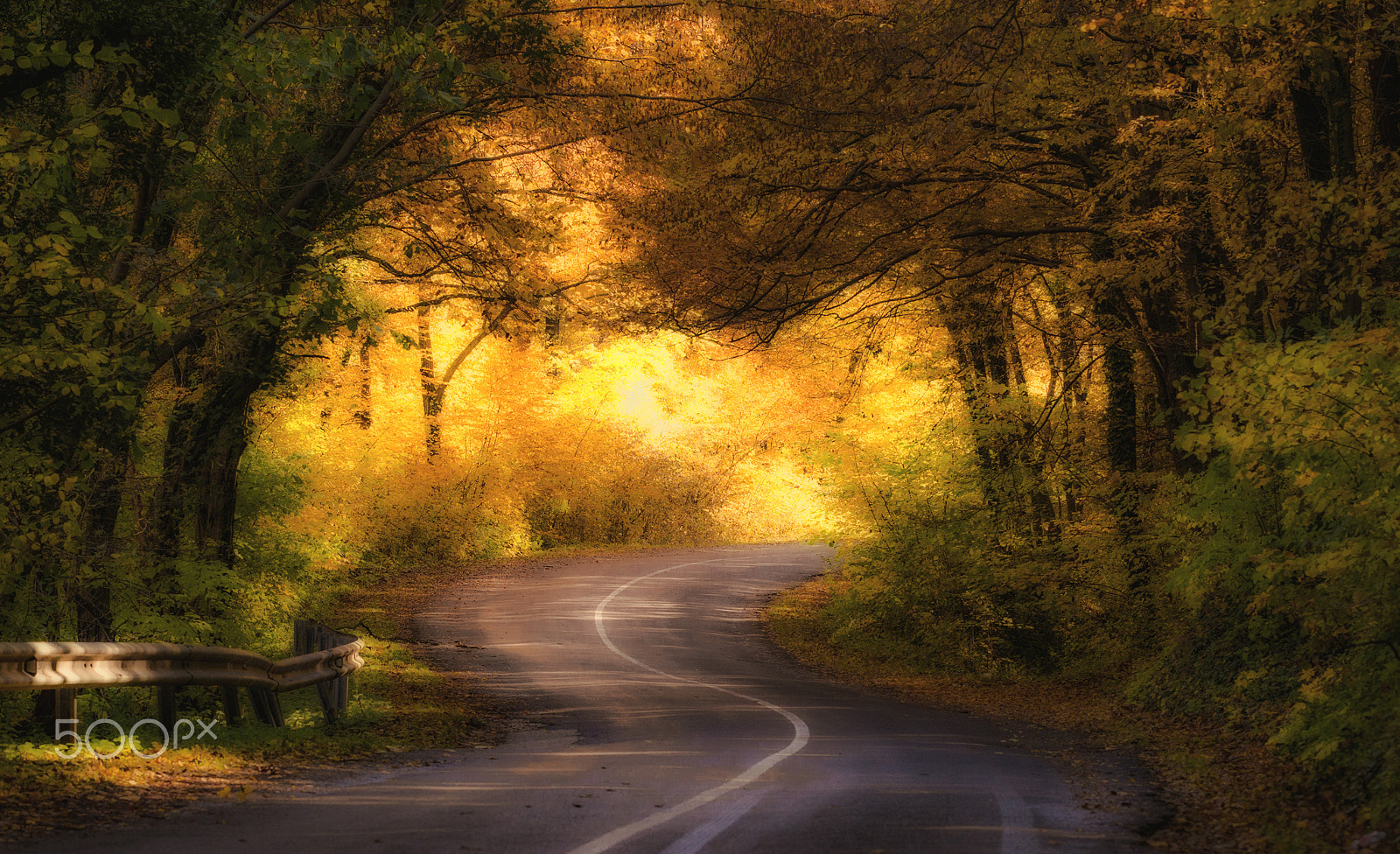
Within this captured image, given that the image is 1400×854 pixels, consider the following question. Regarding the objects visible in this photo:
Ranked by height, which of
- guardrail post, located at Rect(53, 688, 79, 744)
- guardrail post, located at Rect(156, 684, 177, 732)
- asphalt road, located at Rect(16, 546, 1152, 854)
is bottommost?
asphalt road, located at Rect(16, 546, 1152, 854)

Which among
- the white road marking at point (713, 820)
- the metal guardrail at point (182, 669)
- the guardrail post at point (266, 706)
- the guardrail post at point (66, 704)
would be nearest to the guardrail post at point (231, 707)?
the metal guardrail at point (182, 669)

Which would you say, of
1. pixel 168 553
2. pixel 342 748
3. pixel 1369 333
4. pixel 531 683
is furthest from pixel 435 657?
pixel 1369 333

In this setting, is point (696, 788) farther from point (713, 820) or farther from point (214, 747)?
point (214, 747)

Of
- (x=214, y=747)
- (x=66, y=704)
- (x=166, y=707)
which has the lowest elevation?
(x=214, y=747)

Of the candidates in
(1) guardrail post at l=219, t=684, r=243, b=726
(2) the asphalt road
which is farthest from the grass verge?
(2) the asphalt road

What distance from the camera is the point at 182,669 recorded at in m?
9.20

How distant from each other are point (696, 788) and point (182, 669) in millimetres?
3907

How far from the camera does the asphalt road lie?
675 centimetres

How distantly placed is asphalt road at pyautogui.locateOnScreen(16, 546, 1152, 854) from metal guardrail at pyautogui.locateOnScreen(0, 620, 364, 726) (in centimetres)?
146

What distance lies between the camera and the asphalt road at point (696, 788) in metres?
6.75

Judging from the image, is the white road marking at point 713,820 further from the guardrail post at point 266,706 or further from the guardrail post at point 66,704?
the guardrail post at point 266,706

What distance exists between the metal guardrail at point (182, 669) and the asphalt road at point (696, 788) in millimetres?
1458

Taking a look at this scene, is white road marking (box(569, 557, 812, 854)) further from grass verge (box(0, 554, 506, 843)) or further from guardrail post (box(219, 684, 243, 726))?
guardrail post (box(219, 684, 243, 726))

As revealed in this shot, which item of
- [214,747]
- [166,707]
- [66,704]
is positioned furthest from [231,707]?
[66,704]
